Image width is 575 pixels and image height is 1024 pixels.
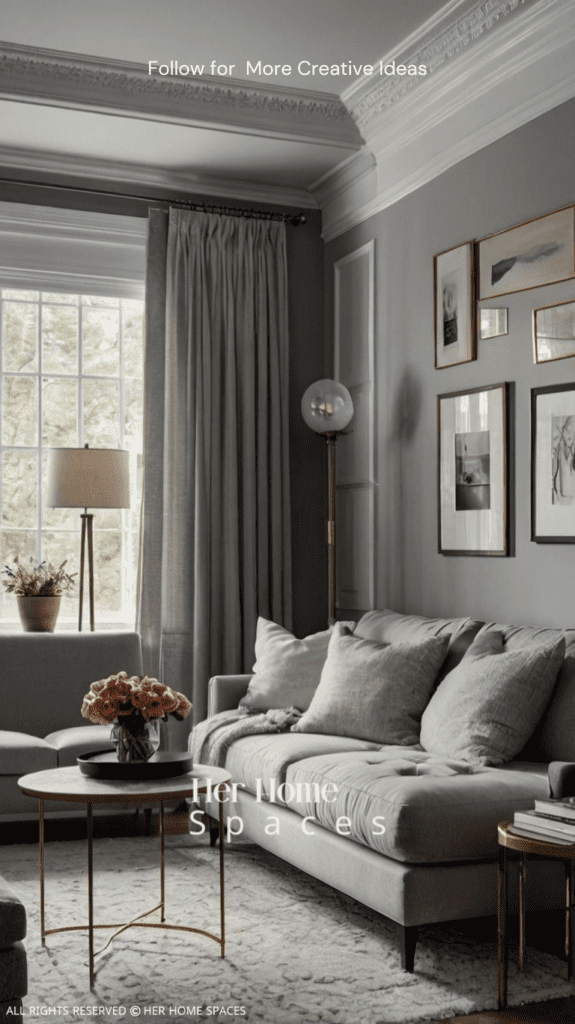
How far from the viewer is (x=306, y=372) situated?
237 inches

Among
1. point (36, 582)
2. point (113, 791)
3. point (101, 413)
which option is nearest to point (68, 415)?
point (101, 413)

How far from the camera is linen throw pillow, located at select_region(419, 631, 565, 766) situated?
11.5 ft

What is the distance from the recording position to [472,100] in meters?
4.55

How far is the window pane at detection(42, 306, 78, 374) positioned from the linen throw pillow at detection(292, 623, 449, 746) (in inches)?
97.1

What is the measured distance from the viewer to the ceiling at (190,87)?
14.2 ft

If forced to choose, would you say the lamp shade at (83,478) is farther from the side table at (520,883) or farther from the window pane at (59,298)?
the side table at (520,883)

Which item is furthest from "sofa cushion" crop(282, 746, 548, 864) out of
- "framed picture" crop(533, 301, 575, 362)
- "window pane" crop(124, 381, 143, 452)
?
"window pane" crop(124, 381, 143, 452)

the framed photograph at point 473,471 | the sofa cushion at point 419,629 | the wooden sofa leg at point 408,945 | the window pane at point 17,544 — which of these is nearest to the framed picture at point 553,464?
the framed photograph at point 473,471

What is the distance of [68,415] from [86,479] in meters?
0.73

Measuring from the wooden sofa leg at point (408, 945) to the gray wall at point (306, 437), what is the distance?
294 cm

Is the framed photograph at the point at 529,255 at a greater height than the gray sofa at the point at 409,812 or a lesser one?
greater

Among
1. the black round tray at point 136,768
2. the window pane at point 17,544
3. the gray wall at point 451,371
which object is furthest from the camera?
the window pane at point 17,544

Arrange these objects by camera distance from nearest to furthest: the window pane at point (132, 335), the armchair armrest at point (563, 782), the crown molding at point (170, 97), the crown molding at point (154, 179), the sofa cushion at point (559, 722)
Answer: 1. the armchair armrest at point (563, 782)
2. the sofa cushion at point (559, 722)
3. the crown molding at point (170, 97)
4. the crown molding at point (154, 179)
5. the window pane at point (132, 335)

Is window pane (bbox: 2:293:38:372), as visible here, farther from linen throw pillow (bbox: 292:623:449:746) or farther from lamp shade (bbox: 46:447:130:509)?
linen throw pillow (bbox: 292:623:449:746)
